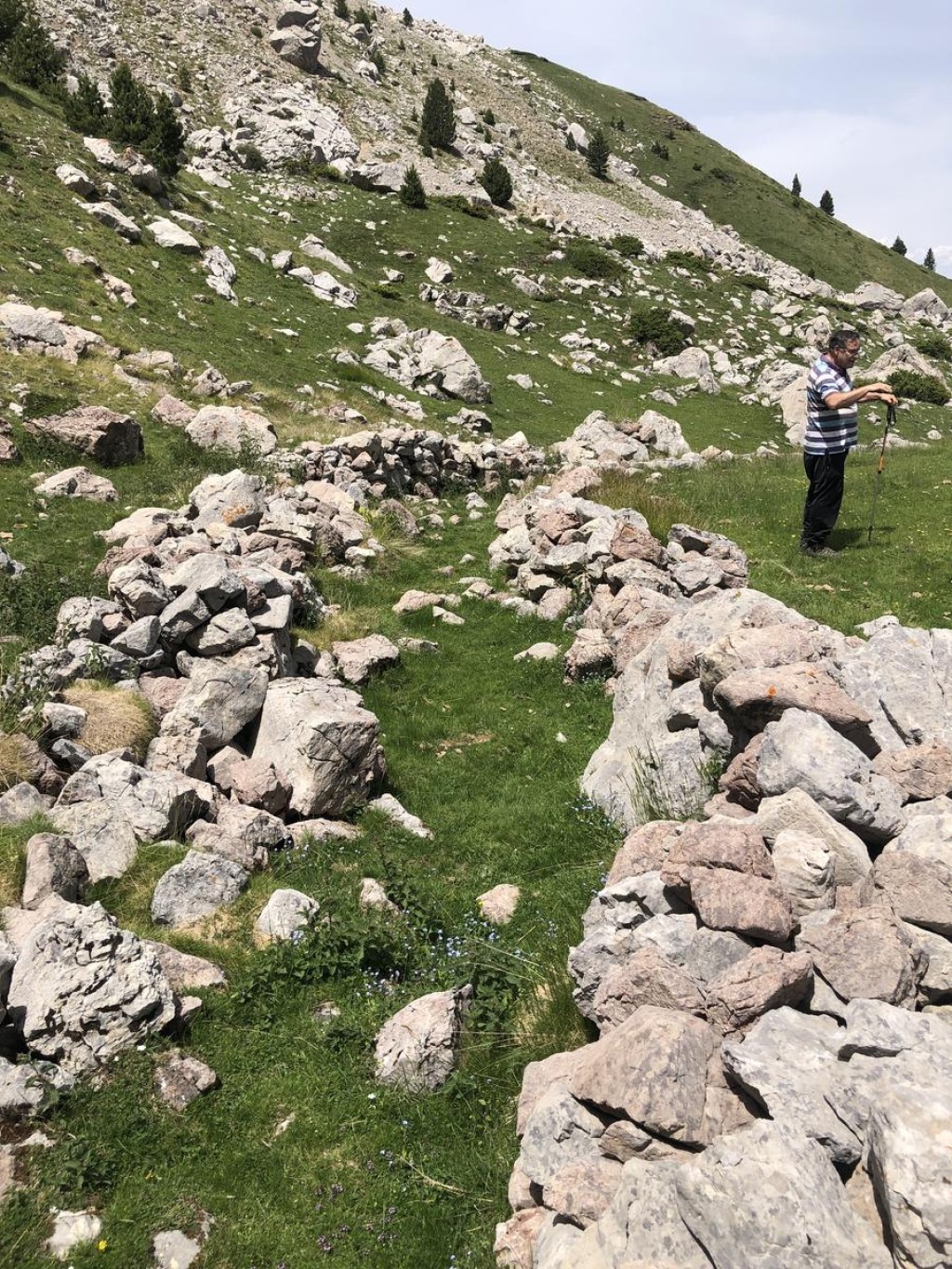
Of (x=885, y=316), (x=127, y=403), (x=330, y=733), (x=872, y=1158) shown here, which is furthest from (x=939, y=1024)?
(x=885, y=316)

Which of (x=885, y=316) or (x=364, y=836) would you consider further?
(x=885, y=316)

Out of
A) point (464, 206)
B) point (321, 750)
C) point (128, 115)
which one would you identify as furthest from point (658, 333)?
point (321, 750)

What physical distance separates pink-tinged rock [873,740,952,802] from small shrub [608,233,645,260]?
226 feet

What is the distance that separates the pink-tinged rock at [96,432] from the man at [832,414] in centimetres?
1687

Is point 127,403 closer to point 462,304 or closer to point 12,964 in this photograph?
point 12,964

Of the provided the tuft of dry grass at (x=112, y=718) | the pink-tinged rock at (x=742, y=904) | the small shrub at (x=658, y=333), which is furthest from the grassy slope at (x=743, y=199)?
the pink-tinged rock at (x=742, y=904)

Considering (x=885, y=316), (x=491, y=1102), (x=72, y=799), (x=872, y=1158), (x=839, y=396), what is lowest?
(x=72, y=799)

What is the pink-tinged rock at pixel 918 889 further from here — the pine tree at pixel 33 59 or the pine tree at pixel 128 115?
the pine tree at pixel 33 59

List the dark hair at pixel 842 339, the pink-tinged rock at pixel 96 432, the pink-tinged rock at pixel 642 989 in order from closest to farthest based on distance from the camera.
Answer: the pink-tinged rock at pixel 642 989
the dark hair at pixel 842 339
the pink-tinged rock at pixel 96 432

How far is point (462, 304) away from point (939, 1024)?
52239 millimetres

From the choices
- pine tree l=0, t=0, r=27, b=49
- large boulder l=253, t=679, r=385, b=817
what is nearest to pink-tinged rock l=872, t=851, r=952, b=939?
large boulder l=253, t=679, r=385, b=817

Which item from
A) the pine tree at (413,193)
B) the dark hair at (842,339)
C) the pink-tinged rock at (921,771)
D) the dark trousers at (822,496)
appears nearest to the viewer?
the pink-tinged rock at (921,771)

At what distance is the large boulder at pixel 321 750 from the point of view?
30.5 ft

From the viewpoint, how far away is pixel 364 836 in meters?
9.01
